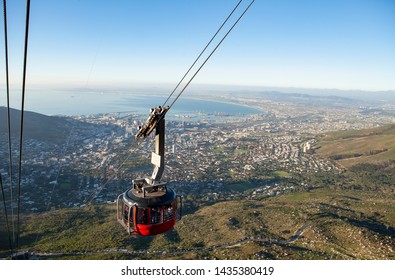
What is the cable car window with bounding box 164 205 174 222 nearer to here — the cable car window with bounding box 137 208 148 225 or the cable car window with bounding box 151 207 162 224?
the cable car window with bounding box 151 207 162 224

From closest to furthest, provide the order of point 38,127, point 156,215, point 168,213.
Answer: point 156,215 → point 168,213 → point 38,127

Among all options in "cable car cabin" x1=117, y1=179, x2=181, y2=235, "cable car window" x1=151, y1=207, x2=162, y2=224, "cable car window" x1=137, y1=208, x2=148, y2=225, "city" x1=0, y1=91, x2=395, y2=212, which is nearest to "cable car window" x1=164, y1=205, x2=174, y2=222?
"cable car cabin" x1=117, y1=179, x2=181, y2=235

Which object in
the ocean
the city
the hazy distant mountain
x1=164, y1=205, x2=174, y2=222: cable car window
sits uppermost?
x1=164, y1=205, x2=174, y2=222: cable car window

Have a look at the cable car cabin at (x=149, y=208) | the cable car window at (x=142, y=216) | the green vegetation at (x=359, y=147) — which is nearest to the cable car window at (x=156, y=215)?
the cable car cabin at (x=149, y=208)

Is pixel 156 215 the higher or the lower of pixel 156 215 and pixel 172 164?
the higher

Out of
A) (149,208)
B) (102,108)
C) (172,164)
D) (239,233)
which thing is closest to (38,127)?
(172,164)

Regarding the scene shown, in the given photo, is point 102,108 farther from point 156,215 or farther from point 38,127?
point 156,215

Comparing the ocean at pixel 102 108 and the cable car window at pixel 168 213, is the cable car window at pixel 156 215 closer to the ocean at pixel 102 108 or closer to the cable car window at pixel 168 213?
the cable car window at pixel 168 213
